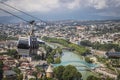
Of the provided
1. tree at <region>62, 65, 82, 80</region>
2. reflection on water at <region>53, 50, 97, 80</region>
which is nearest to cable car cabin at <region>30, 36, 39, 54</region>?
tree at <region>62, 65, 82, 80</region>

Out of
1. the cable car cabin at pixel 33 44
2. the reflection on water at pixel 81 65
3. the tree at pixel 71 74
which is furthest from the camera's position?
the reflection on water at pixel 81 65

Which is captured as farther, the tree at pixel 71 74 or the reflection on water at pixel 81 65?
the reflection on water at pixel 81 65

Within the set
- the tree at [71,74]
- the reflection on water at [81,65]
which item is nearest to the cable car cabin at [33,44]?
the tree at [71,74]

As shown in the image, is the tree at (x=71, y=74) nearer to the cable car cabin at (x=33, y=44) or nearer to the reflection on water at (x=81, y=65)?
the reflection on water at (x=81, y=65)

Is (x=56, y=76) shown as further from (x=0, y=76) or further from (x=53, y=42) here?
(x=53, y=42)

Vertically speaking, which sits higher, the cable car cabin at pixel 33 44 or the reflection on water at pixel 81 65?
the cable car cabin at pixel 33 44

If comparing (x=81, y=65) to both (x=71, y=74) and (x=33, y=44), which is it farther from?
(x=33, y=44)

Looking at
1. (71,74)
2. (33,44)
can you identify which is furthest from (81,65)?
(33,44)

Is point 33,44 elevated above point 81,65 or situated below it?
above

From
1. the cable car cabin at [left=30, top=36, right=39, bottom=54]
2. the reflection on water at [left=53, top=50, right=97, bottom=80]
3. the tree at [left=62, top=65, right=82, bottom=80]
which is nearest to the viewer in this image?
the cable car cabin at [left=30, top=36, right=39, bottom=54]

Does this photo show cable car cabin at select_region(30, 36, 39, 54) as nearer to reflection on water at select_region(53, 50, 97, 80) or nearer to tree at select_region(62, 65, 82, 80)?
tree at select_region(62, 65, 82, 80)

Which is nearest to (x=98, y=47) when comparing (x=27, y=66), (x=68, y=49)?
(x=68, y=49)

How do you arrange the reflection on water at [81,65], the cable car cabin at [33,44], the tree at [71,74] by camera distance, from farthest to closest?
the reflection on water at [81,65], the tree at [71,74], the cable car cabin at [33,44]

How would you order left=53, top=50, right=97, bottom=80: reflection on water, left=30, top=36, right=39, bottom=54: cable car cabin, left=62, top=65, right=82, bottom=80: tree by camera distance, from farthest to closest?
left=53, top=50, right=97, bottom=80: reflection on water, left=62, top=65, right=82, bottom=80: tree, left=30, top=36, right=39, bottom=54: cable car cabin
